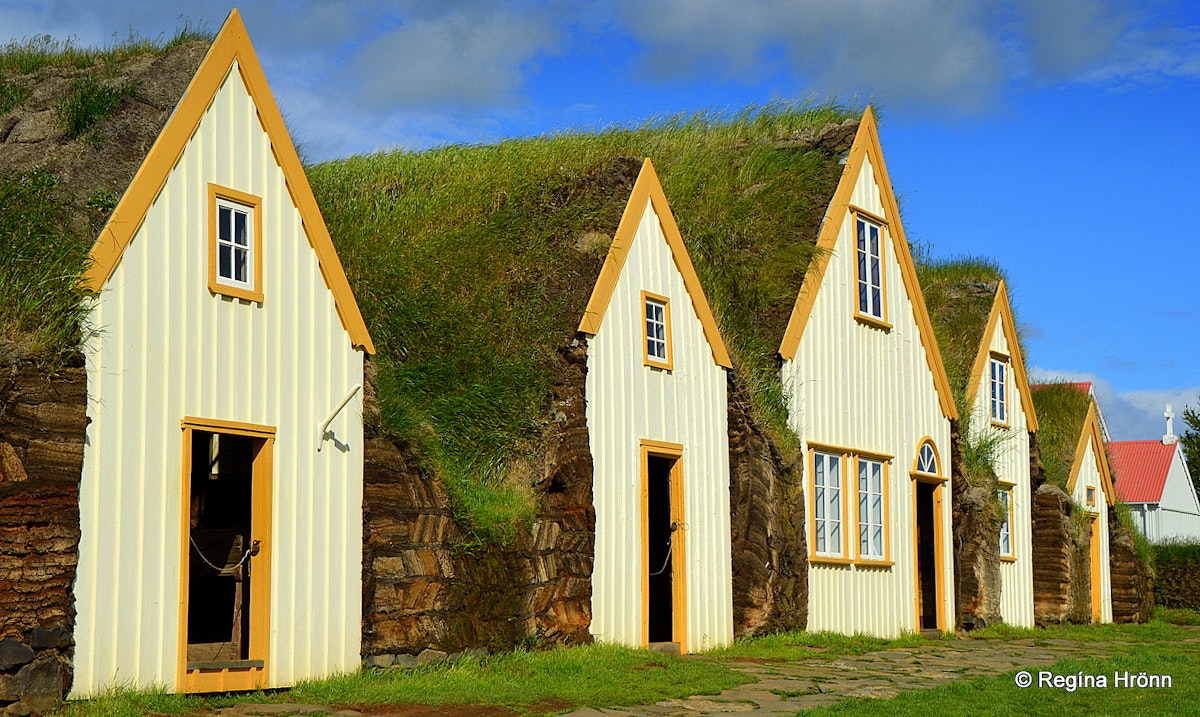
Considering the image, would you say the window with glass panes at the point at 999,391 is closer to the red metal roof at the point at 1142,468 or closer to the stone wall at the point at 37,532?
the stone wall at the point at 37,532

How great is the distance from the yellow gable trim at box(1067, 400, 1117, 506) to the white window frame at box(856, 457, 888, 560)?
361 inches

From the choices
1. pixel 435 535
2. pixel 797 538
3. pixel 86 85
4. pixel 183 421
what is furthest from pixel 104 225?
pixel 797 538

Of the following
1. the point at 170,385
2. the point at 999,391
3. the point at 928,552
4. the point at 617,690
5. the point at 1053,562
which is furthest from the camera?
the point at 1053,562

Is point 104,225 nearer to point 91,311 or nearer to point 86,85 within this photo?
point 91,311

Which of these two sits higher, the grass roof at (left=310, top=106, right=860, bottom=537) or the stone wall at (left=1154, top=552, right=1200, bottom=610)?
the grass roof at (left=310, top=106, right=860, bottom=537)

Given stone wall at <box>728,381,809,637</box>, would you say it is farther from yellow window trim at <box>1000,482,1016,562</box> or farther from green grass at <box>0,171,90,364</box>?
green grass at <box>0,171,90,364</box>

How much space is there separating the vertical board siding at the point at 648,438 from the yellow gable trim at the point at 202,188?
3.85 meters

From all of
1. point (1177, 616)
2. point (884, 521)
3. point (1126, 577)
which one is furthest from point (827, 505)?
point (1177, 616)

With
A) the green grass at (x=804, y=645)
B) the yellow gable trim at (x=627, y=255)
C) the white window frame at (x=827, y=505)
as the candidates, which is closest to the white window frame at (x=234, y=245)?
the yellow gable trim at (x=627, y=255)

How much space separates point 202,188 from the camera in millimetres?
12180

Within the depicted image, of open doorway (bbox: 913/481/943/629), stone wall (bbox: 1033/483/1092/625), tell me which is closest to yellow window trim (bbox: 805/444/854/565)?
open doorway (bbox: 913/481/943/629)

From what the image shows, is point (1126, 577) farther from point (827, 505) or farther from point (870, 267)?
point (827, 505)

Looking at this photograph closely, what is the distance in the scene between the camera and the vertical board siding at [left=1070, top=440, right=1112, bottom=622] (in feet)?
97.8

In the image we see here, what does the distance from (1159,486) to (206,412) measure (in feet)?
163
